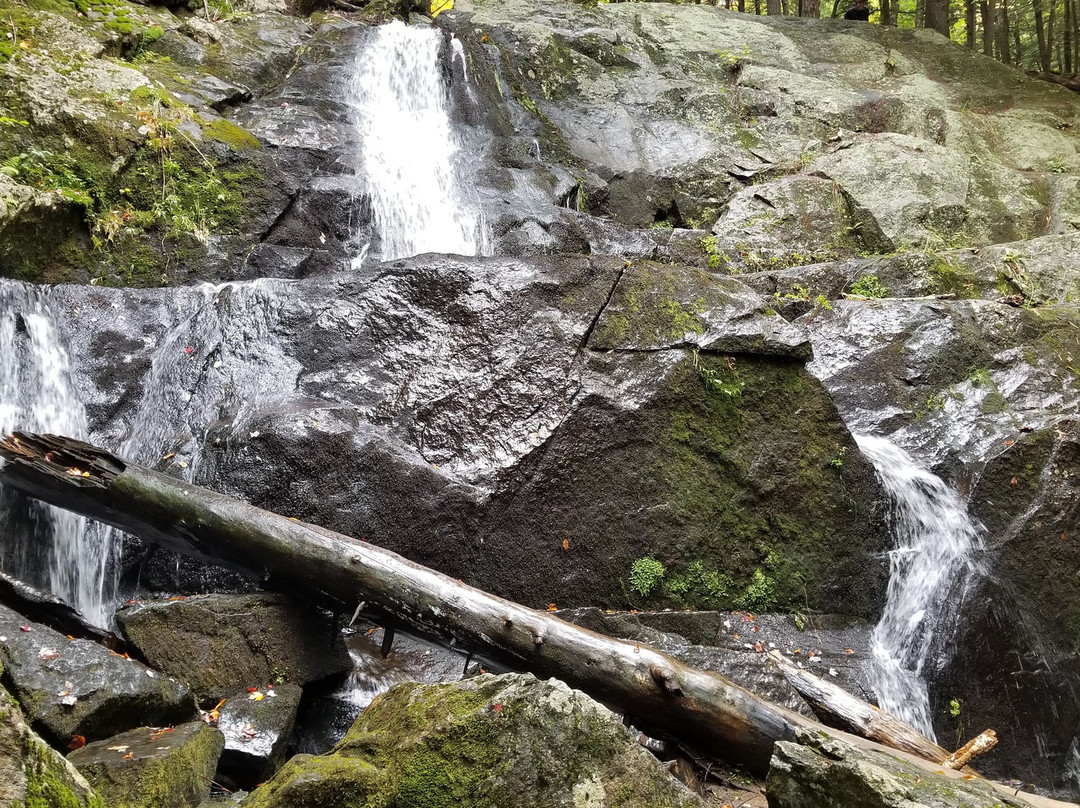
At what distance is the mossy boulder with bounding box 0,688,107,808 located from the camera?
202 centimetres

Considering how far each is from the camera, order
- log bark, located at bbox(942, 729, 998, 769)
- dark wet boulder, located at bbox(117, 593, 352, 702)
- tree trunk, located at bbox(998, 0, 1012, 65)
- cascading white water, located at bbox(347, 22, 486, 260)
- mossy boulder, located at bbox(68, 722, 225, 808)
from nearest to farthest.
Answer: mossy boulder, located at bbox(68, 722, 225, 808), log bark, located at bbox(942, 729, 998, 769), dark wet boulder, located at bbox(117, 593, 352, 702), cascading white water, located at bbox(347, 22, 486, 260), tree trunk, located at bbox(998, 0, 1012, 65)

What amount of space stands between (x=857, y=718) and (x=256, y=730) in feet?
10.7

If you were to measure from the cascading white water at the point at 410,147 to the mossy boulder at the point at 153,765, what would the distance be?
6.41 m

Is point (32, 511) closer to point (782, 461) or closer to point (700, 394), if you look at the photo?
point (700, 394)

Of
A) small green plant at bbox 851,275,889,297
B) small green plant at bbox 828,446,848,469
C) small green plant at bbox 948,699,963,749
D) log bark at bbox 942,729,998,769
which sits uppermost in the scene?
small green plant at bbox 851,275,889,297

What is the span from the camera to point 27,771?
6.85ft

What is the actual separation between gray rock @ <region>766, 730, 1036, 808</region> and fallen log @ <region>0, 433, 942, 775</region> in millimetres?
914

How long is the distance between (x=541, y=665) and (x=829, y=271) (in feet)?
23.7

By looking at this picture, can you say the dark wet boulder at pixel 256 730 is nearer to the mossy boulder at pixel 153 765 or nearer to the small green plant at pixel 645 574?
the mossy boulder at pixel 153 765

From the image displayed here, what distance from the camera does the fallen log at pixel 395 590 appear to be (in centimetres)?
389

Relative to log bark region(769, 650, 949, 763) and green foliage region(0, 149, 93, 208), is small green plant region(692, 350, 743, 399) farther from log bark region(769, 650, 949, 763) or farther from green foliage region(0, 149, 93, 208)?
green foliage region(0, 149, 93, 208)

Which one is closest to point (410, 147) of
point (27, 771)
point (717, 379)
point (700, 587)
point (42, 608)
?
point (717, 379)

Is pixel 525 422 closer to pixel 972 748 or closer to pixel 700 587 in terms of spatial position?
pixel 700 587

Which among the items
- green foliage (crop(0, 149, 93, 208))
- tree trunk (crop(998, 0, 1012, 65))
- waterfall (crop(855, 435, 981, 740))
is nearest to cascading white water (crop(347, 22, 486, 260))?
green foliage (crop(0, 149, 93, 208))
